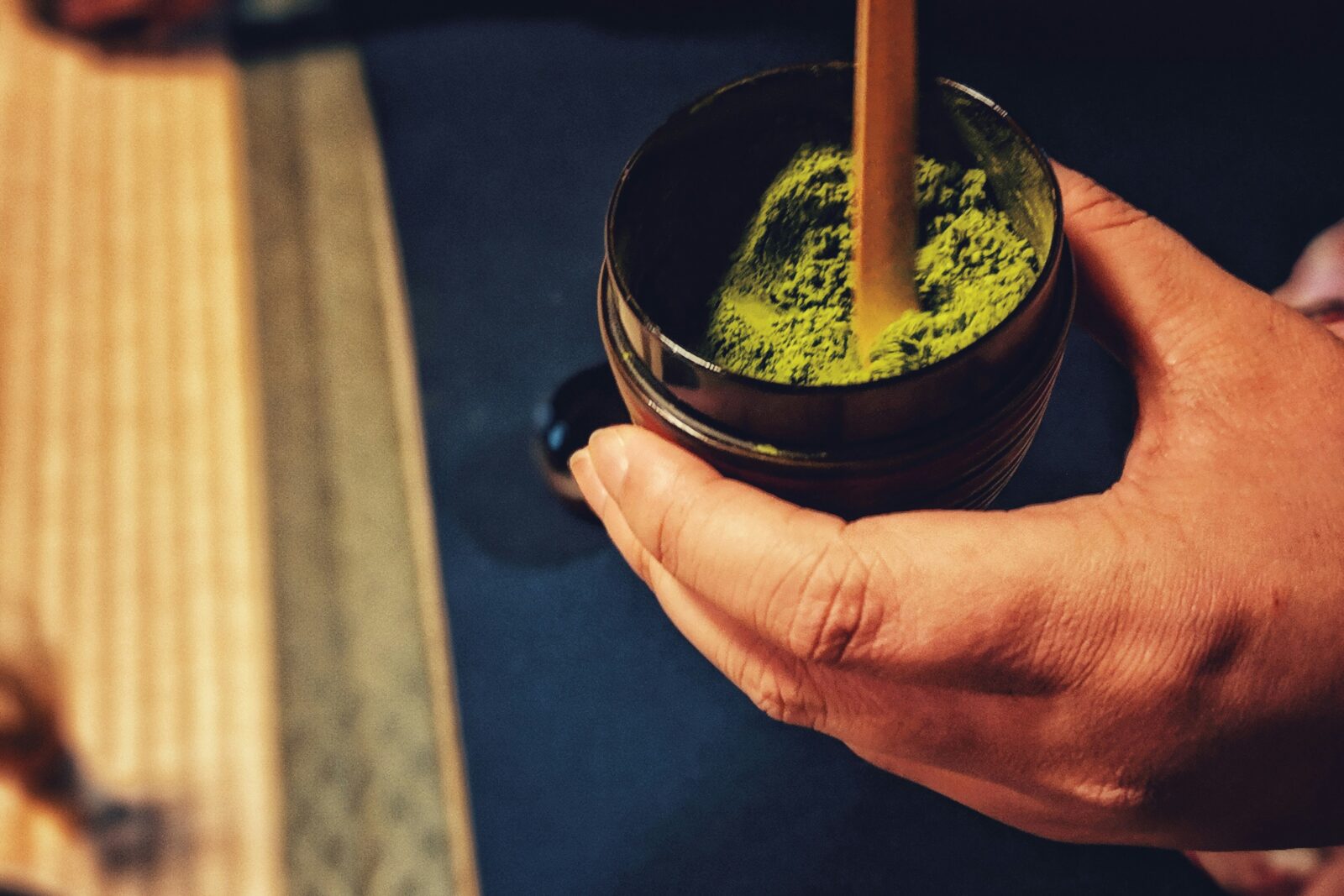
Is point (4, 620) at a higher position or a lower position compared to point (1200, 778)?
lower

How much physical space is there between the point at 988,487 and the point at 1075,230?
167mm

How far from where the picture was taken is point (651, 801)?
696 mm

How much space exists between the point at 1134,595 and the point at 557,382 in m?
0.53

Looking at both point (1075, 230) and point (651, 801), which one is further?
point (651, 801)

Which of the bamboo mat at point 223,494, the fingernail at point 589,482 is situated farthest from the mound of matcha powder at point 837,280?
the bamboo mat at point 223,494

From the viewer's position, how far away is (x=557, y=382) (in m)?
0.88

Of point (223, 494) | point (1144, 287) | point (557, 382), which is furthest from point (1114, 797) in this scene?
point (223, 494)

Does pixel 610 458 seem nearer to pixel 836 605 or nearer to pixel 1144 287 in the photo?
pixel 836 605

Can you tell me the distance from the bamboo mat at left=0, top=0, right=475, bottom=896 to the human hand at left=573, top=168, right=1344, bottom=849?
0.36 metres

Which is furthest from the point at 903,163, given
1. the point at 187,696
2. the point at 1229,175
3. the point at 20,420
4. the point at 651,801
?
the point at 20,420

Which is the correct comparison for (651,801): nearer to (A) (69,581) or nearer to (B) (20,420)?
(A) (69,581)

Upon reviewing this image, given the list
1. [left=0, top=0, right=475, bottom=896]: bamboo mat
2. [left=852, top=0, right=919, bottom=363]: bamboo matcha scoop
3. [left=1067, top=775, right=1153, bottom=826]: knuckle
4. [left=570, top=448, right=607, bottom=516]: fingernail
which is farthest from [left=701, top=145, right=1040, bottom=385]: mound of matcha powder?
[left=0, top=0, right=475, bottom=896]: bamboo mat


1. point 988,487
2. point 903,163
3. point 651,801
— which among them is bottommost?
point 651,801

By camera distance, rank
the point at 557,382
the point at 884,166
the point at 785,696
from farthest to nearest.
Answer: the point at 557,382, the point at 785,696, the point at 884,166
